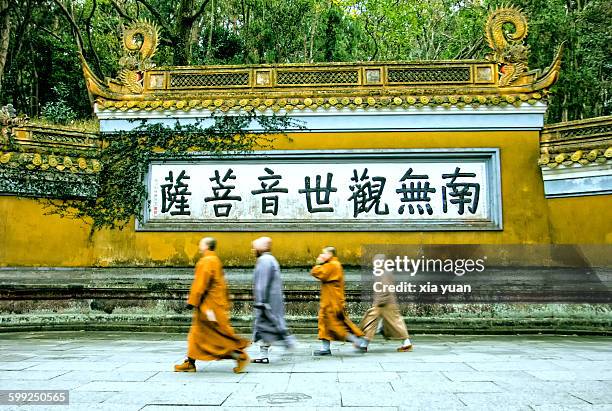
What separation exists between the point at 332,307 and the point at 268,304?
0.89 metres

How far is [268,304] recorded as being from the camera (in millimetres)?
5996

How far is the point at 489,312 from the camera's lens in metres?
8.47

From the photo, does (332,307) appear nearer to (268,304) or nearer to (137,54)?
(268,304)

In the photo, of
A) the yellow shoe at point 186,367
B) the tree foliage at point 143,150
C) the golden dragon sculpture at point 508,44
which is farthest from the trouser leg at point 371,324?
the golden dragon sculpture at point 508,44

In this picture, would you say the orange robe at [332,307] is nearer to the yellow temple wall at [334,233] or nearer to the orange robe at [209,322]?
the orange robe at [209,322]

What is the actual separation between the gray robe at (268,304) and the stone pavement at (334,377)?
35 centimetres

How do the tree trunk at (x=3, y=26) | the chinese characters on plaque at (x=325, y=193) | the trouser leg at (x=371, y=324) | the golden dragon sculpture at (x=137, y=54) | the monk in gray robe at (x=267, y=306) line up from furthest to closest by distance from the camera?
1. the tree trunk at (x=3, y=26)
2. the golden dragon sculpture at (x=137, y=54)
3. the chinese characters on plaque at (x=325, y=193)
4. the trouser leg at (x=371, y=324)
5. the monk in gray robe at (x=267, y=306)

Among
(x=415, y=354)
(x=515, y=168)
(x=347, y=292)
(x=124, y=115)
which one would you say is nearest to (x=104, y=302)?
(x=124, y=115)

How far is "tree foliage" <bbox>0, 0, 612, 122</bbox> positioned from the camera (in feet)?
51.9

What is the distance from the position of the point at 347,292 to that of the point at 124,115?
194 inches

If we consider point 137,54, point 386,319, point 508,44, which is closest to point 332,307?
point 386,319

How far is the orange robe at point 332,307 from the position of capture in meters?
6.42

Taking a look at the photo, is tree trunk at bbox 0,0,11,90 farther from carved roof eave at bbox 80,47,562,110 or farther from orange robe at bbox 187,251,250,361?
orange robe at bbox 187,251,250,361

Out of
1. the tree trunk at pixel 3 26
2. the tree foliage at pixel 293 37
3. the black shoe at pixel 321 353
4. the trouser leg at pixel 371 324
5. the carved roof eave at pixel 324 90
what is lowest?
the black shoe at pixel 321 353
